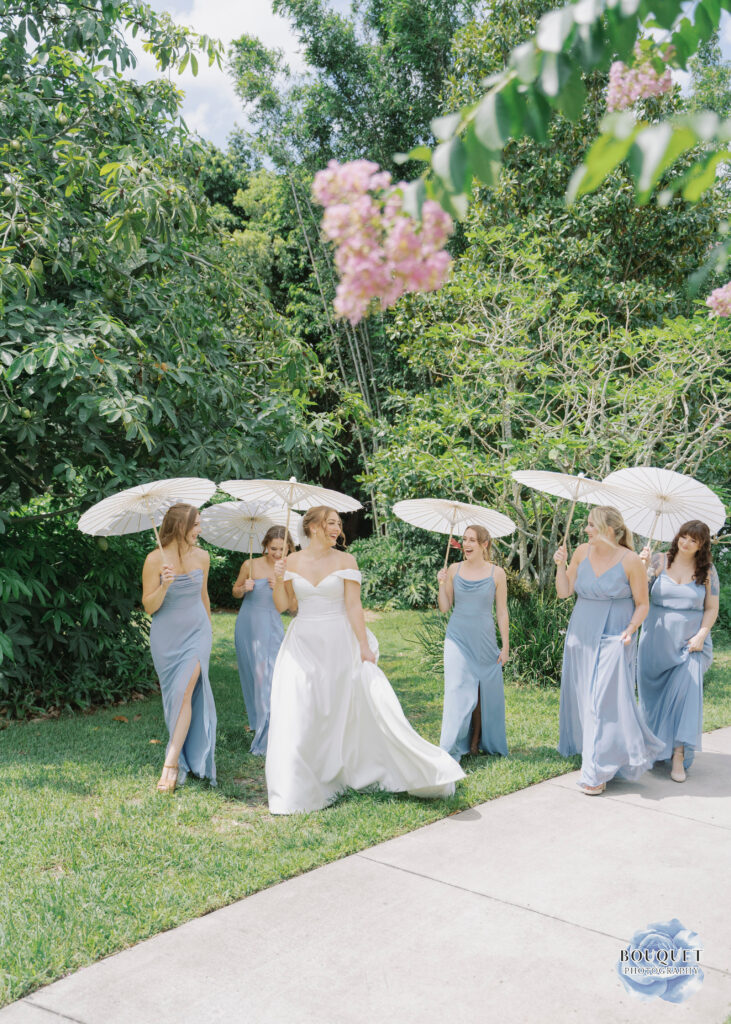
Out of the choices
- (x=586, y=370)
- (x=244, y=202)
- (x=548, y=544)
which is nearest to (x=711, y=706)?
(x=548, y=544)

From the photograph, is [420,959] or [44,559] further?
[44,559]

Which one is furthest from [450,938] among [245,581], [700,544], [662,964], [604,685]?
[245,581]

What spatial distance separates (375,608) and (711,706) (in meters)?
7.29

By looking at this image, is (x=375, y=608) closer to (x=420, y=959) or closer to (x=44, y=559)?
(x=44, y=559)

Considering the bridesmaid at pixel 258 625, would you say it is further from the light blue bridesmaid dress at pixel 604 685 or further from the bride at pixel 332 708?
the light blue bridesmaid dress at pixel 604 685

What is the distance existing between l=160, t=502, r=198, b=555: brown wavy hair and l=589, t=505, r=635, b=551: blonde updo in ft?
9.08

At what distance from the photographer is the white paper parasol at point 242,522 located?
7613 mm

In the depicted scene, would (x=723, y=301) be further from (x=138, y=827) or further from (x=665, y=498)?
(x=665, y=498)

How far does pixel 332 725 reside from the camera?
5.96 meters

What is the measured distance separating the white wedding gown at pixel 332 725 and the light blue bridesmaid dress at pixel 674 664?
1793 millimetres

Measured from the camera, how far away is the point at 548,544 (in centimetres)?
1068

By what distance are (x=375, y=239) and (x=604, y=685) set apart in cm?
517

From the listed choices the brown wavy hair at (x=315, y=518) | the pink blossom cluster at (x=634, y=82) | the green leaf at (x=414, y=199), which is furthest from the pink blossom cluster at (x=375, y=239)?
the brown wavy hair at (x=315, y=518)

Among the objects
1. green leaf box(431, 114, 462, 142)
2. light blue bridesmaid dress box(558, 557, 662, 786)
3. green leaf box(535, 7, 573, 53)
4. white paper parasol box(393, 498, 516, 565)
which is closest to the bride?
light blue bridesmaid dress box(558, 557, 662, 786)
